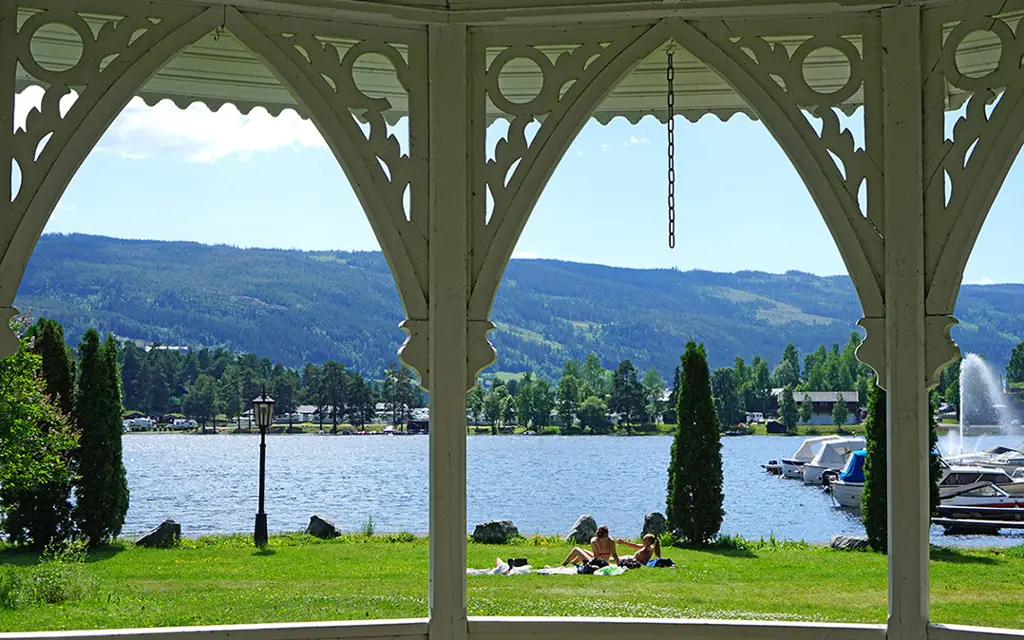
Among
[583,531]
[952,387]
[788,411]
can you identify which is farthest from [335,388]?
[952,387]

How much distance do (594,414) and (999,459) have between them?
11416 millimetres

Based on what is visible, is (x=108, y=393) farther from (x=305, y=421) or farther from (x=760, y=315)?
(x=760, y=315)

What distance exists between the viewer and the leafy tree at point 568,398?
96.9 ft

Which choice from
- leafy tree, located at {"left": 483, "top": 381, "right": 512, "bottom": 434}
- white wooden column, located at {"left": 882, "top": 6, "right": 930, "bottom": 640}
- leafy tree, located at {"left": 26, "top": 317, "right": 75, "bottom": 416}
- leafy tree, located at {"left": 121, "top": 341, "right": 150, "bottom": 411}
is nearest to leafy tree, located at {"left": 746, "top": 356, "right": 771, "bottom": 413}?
leafy tree, located at {"left": 483, "top": 381, "right": 512, "bottom": 434}

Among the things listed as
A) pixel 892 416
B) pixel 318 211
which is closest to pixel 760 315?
pixel 318 211

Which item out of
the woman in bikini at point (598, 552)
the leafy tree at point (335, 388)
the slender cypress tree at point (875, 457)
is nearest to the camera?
the slender cypress tree at point (875, 457)

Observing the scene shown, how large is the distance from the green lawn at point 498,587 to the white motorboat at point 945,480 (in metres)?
3.13

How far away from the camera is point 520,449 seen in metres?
30.3

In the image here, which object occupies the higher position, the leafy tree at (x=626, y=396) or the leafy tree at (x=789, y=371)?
the leafy tree at (x=789, y=371)

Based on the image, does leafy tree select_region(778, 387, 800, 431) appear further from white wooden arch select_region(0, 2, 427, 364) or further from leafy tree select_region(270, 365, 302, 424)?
white wooden arch select_region(0, 2, 427, 364)

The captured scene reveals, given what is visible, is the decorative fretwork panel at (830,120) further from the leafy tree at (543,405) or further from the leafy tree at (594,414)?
the leafy tree at (594,414)

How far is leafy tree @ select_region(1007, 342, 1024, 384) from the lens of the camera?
26359 mm

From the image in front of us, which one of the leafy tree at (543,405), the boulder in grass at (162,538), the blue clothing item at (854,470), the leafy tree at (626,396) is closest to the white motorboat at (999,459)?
the blue clothing item at (854,470)

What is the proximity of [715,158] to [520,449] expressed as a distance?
63.9ft
